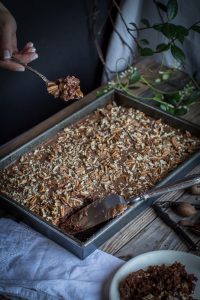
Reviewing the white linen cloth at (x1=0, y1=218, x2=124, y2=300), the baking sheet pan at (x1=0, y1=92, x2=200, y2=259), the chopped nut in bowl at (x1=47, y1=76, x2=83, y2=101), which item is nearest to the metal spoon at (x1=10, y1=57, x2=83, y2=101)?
the chopped nut in bowl at (x1=47, y1=76, x2=83, y2=101)

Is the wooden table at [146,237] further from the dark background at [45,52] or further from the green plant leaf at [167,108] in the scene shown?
the dark background at [45,52]

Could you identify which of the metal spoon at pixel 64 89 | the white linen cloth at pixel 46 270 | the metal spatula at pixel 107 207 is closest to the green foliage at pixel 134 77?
the metal spoon at pixel 64 89

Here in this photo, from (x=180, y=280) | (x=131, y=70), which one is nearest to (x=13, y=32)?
(x=131, y=70)

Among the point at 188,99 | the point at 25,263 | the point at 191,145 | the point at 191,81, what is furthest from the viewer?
the point at 191,81

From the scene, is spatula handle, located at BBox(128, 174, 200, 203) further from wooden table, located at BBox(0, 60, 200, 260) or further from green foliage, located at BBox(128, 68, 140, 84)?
green foliage, located at BBox(128, 68, 140, 84)

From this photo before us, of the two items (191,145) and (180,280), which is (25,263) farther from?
(191,145)

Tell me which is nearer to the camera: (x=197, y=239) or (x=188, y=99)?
(x=197, y=239)

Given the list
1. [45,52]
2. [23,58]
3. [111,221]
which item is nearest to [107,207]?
[111,221]

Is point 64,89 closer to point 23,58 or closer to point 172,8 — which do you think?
point 23,58
